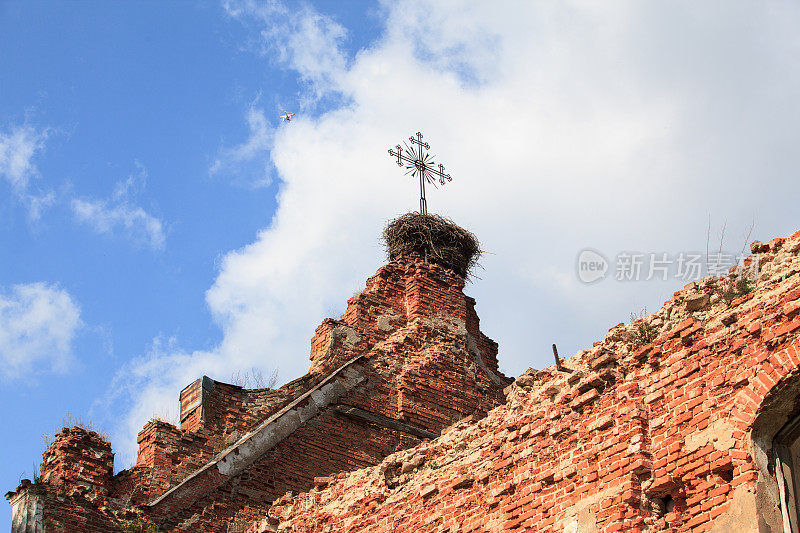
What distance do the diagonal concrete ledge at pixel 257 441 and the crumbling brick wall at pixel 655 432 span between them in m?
3.23

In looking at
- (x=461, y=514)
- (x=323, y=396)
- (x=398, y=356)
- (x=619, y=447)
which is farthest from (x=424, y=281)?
(x=619, y=447)

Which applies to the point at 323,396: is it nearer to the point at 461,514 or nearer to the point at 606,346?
the point at 461,514

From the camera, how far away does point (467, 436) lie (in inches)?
392

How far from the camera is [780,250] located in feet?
25.1

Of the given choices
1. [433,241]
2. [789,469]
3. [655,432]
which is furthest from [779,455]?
[433,241]

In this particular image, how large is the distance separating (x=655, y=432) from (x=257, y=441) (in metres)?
6.21

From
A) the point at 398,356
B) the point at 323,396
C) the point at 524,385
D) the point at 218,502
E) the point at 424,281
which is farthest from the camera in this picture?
the point at 424,281

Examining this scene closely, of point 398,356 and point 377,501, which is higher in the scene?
point 398,356

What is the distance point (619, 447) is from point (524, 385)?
206 centimetres

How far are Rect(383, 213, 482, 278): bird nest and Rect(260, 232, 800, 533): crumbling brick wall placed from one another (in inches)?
256

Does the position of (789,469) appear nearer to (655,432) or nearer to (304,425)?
(655,432)

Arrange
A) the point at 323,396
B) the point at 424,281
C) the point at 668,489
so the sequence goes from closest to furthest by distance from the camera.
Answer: the point at 668,489 < the point at 323,396 < the point at 424,281

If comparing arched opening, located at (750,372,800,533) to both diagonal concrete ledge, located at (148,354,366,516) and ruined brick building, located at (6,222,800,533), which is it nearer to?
ruined brick building, located at (6,222,800,533)

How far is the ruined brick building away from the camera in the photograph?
7062mm
